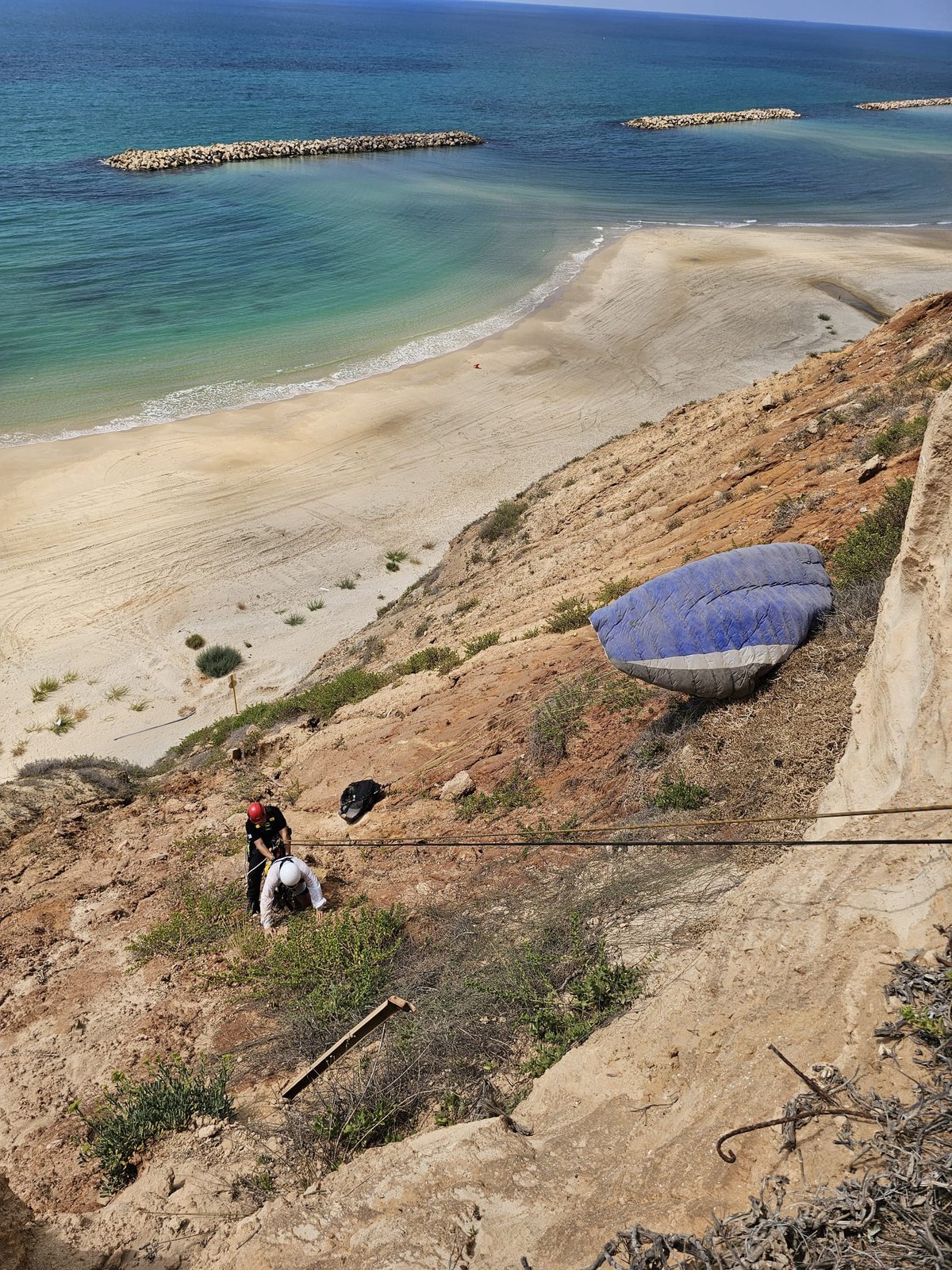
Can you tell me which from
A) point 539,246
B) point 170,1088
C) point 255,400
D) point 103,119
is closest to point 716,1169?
point 170,1088

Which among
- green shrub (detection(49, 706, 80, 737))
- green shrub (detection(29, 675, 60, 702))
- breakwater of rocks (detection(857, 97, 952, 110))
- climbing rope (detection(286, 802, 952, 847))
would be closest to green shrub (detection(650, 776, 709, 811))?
climbing rope (detection(286, 802, 952, 847))

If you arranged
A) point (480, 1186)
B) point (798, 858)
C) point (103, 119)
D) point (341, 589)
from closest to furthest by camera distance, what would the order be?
point (480, 1186), point (798, 858), point (341, 589), point (103, 119)

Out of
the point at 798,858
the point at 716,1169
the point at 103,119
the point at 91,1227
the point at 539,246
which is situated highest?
the point at 103,119

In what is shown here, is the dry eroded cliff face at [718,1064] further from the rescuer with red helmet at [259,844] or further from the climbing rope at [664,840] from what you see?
the rescuer with red helmet at [259,844]

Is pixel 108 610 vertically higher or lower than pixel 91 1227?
lower

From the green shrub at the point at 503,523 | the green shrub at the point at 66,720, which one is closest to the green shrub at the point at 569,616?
the green shrub at the point at 503,523

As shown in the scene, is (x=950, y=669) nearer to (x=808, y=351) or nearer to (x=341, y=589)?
(x=341, y=589)

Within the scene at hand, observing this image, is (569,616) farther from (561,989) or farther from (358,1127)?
(358,1127)
